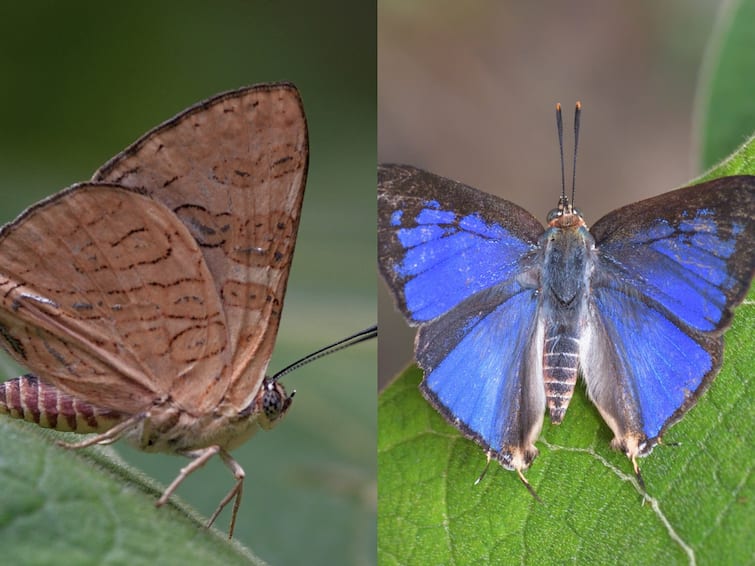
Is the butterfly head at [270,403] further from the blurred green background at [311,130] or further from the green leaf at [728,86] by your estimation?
the green leaf at [728,86]

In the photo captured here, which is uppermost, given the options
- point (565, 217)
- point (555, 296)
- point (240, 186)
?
point (240, 186)

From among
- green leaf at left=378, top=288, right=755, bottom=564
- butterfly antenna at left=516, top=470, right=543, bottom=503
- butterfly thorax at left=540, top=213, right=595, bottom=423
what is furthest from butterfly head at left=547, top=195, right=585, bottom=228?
butterfly antenna at left=516, top=470, right=543, bottom=503

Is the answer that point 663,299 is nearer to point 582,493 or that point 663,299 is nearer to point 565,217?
point 565,217

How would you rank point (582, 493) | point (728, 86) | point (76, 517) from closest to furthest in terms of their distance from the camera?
point (76, 517), point (582, 493), point (728, 86)

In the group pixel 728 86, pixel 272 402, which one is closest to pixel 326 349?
pixel 272 402

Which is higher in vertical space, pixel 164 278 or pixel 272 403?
pixel 164 278

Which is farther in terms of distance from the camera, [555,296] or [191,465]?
[555,296]

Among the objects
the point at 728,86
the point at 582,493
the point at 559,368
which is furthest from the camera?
the point at 728,86
